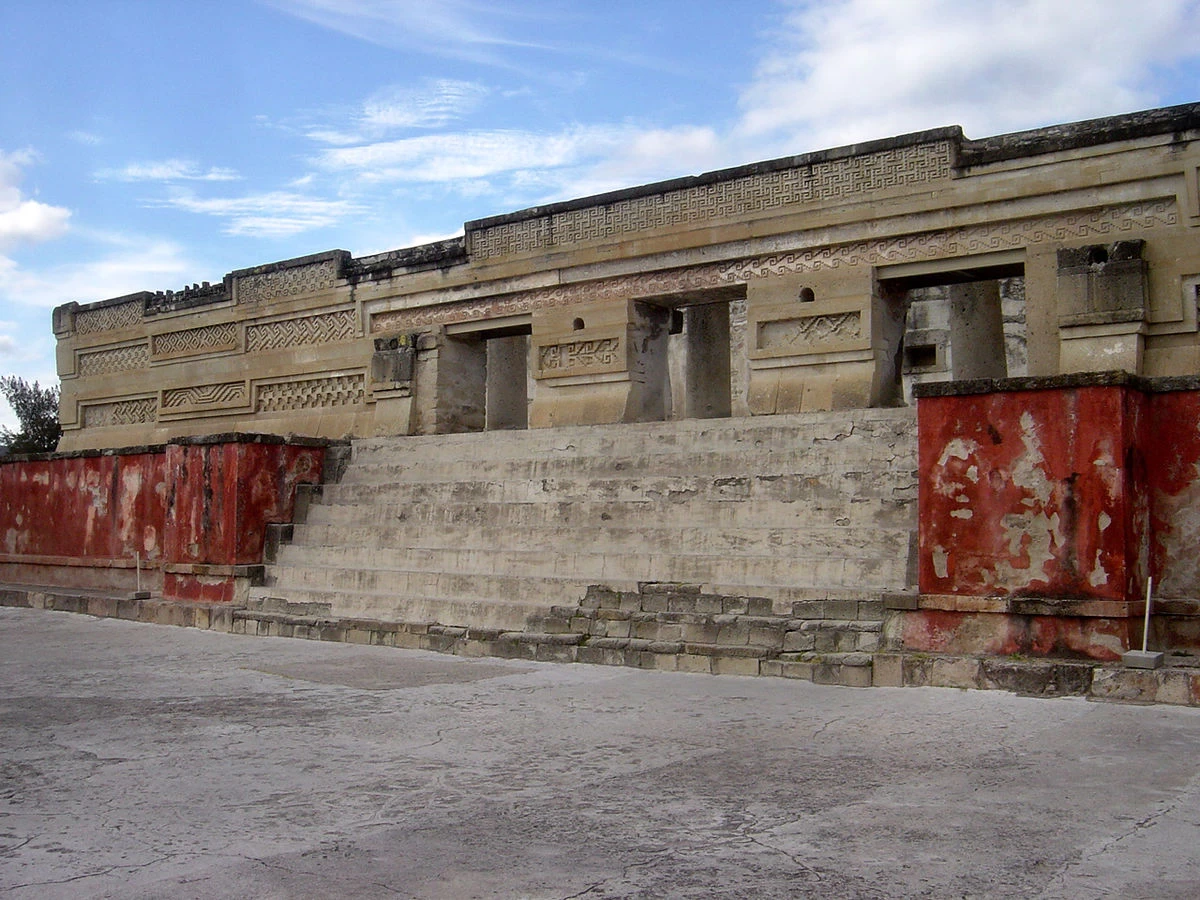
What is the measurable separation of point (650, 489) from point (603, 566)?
78 cm

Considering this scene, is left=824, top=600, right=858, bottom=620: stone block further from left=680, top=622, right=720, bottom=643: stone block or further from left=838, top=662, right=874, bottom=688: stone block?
left=680, top=622, right=720, bottom=643: stone block

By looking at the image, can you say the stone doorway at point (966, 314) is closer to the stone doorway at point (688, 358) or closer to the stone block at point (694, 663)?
the stone doorway at point (688, 358)

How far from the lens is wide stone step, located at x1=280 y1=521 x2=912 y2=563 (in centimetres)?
616

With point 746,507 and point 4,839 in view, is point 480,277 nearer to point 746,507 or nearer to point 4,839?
point 746,507

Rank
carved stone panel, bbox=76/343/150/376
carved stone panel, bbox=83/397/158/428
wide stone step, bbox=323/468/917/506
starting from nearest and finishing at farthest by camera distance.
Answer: wide stone step, bbox=323/468/917/506
carved stone panel, bbox=83/397/158/428
carved stone panel, bbox=76/343/150/376

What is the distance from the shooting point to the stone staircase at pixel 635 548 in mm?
5812

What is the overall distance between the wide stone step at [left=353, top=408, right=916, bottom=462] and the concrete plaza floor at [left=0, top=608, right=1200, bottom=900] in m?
2.44

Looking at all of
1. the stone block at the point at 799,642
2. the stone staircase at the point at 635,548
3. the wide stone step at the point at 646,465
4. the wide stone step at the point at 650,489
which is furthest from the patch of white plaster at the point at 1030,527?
the wide stone step at the point at 646,465

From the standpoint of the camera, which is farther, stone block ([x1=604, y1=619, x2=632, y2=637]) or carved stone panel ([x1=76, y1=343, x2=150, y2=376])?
carved stone panel ([x1=76, y1=343, x2=150, y2=376])

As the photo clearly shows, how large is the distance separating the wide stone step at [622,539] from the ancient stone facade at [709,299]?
2.73 m

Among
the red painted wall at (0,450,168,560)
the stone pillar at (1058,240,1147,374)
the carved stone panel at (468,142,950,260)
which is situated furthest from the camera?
the red painted wall at (0,450,168,560)

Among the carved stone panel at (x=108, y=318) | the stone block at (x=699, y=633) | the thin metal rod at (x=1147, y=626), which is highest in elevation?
the carved stone panel at (x=108, y=318)

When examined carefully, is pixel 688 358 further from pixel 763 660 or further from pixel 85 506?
pixel 763 660

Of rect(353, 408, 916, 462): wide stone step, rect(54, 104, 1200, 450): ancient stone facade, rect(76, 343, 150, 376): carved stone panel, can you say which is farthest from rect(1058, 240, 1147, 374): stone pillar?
rect(76, 343, 150, 376): carved stone panel
